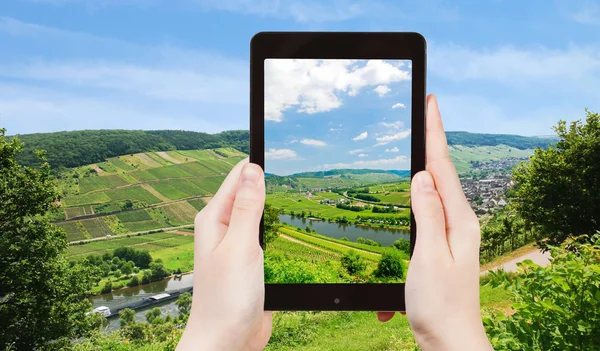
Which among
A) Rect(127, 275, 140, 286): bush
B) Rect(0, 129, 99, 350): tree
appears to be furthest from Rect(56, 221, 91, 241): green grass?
Rect(0, 129, 99, 350): tree

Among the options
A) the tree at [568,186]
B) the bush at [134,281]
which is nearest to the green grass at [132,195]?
the bush at [134,281]

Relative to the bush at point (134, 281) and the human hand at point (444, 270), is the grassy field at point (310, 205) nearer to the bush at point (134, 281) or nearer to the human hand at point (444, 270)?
the human hand at point (444, 270)

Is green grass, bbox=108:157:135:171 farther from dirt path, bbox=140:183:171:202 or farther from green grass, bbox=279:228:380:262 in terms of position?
green grass, bbox=279:228:380:262

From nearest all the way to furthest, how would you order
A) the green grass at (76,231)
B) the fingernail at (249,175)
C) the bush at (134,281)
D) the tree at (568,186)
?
the fingernail at (249,175) → the tree at (568,186) → the bush at (134,281) → the green grass at (76,231)

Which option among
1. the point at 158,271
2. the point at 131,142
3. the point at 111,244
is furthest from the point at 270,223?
the point at 131,142

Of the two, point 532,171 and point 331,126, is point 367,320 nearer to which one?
point 532,171

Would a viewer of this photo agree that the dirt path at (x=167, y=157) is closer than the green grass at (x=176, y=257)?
No
